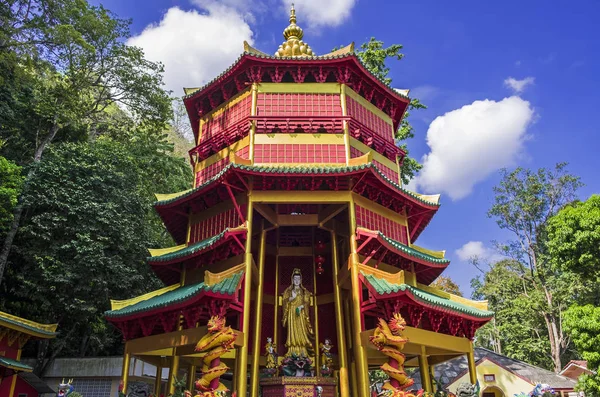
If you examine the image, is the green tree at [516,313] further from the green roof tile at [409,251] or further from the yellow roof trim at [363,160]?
the yellow roof trim at [363,160]

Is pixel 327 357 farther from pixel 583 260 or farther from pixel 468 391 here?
pixel 583 260

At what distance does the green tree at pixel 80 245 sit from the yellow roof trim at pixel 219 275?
9170 millimetres

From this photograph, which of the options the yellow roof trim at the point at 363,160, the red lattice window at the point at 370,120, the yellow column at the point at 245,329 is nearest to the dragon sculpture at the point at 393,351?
the yellow column at the point at 245,329

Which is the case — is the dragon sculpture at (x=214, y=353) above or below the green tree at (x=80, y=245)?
below

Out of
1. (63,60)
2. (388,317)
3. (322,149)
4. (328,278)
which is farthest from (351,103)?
(63,60)

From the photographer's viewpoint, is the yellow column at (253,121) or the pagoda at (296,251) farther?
the yellow column at (253,121)

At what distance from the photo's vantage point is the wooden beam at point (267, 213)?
13.9 metres

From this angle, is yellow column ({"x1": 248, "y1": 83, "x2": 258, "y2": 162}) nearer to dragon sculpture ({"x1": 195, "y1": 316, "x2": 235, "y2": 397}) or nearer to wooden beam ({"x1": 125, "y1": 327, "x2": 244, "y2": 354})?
wooden beam ({"x1": 125, "y1": 327, "x2": 244, "y2": 354})

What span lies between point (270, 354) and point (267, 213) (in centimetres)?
443

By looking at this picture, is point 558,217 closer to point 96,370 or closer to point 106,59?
point 96,370

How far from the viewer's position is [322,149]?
49.5ft

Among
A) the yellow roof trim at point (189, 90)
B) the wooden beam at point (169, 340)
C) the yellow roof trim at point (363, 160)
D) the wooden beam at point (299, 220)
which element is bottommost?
the wooden beam at point (169, 340)

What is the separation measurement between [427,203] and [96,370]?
15039 mm

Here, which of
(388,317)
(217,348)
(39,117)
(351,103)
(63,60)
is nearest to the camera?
(217,348)
